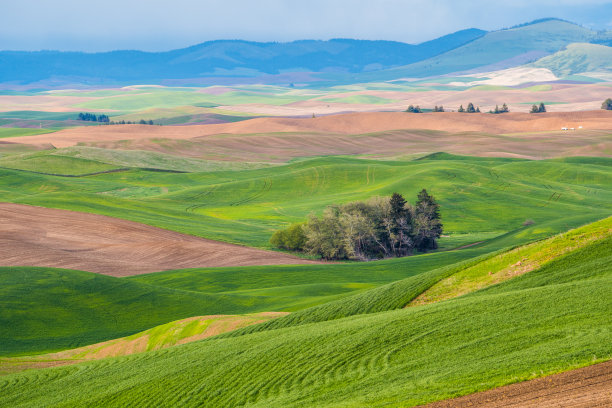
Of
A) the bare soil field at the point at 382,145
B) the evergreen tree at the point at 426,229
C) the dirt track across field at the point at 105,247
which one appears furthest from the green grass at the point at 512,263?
the bare soil field at the point at 382,145

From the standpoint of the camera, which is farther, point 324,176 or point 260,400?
point 324,176

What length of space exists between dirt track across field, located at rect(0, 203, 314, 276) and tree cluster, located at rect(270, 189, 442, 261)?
17.4 ft

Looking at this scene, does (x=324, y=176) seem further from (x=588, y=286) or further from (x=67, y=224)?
(x=588, y=286)

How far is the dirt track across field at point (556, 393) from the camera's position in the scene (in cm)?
1612

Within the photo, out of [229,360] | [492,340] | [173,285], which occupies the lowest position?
[173,285]

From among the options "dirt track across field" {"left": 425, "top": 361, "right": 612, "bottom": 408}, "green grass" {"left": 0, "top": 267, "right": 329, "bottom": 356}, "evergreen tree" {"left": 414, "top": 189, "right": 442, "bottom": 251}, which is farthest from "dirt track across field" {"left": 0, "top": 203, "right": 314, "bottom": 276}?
"dirt track across field" {"left": 425, "top": 361, "right": 612, "bottom": 408}

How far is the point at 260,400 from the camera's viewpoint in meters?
23.5

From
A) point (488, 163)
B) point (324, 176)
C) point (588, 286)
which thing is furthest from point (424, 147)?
point (588, 286)

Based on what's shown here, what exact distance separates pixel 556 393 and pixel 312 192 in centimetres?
10858

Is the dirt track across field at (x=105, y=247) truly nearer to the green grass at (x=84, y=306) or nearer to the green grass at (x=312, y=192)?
the green grass at (x=312, y=192)

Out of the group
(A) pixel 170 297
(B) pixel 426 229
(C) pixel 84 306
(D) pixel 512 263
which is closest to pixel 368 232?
(B) pixel 426 229

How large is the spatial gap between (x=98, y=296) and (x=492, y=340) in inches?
1461

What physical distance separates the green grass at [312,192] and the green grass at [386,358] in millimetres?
52997

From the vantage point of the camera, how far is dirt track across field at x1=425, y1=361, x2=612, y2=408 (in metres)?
16.1
